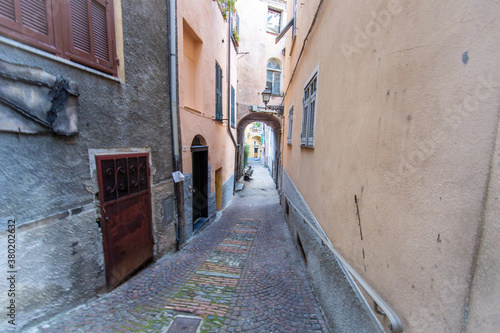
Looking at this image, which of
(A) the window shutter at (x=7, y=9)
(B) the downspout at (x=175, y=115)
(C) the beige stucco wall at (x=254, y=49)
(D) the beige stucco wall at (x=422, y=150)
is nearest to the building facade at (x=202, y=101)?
(B) the downspout at (x=175, y=115)

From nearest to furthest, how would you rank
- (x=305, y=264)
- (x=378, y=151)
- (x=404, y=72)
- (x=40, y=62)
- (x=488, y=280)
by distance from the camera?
(x=488, y=280) → (x=404, y=72) → (x=378, y=151) → (x=40, y=62) → (x=305, y=264)

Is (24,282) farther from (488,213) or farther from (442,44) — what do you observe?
(442,44)

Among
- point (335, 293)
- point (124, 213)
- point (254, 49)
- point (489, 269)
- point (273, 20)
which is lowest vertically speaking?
point (335, 293)

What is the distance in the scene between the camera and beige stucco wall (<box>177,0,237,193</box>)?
5.41m

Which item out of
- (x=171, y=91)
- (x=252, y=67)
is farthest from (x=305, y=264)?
(x=252, y=67)

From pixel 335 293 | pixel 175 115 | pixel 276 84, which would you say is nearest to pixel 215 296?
pixel 335 293

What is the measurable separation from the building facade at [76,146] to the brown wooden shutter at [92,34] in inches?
0.6

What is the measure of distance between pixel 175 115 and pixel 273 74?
11149mm

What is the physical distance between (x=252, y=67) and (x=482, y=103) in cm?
1420

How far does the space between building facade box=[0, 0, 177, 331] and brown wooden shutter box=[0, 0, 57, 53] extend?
0.03ft

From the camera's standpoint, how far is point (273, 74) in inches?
560

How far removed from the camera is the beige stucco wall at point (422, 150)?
94 cm

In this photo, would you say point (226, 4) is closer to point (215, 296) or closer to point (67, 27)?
point (67, 27)

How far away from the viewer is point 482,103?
→ 3.03 ft
